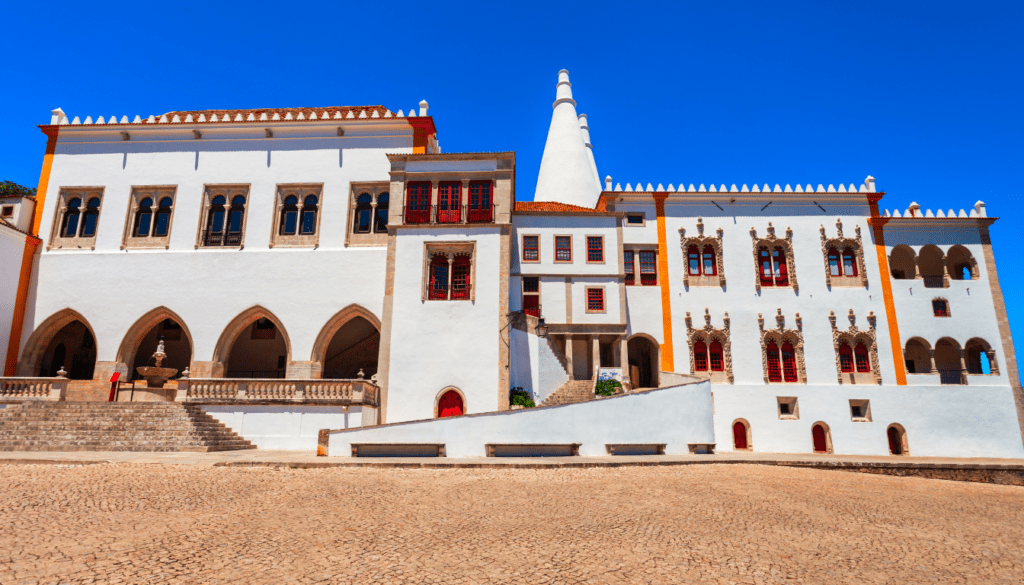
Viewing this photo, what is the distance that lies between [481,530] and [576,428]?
954cm

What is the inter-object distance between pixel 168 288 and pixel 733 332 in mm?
23508

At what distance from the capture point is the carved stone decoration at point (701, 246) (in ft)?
82.4

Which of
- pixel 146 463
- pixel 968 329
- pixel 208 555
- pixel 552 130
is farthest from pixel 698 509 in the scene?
pixel 552 130

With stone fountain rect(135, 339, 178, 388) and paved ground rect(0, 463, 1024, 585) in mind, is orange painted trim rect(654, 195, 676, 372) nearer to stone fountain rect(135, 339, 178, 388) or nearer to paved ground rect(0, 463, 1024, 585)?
paved ground rect(0, 463, 1024, 585)

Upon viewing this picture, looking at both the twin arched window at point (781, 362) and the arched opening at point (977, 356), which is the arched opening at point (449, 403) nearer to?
the twin arched window at point (781, 362)

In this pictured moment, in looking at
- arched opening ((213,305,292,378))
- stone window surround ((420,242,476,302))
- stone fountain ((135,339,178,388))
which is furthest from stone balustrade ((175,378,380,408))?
arched opening ((213,305,292,378))

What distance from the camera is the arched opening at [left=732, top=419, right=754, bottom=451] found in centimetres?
2291

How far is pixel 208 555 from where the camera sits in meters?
5.25

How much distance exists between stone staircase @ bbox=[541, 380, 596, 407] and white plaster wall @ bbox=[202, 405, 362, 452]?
6.89 m

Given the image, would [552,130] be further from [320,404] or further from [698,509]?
[698,509]

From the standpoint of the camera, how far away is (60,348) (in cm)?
2488

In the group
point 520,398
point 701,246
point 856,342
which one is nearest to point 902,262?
point 856,342

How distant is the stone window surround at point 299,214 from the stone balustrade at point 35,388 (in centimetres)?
847

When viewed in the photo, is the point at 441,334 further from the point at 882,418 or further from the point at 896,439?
the point at 896,439
